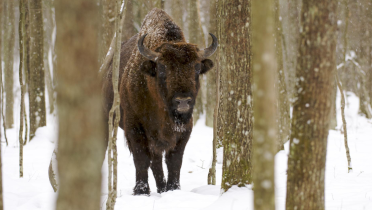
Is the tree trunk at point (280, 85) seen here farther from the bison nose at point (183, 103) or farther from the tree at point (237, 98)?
the tree at point (237, 98)

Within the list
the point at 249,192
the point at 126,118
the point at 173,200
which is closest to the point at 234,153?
the point at 249,192

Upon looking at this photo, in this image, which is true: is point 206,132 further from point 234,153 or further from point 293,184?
point 293,184

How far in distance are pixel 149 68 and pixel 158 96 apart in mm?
458

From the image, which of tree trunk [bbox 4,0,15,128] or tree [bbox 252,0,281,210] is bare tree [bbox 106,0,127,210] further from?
tree trunk [bbox 4,0,15,128]

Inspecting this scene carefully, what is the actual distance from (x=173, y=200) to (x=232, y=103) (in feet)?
4.82

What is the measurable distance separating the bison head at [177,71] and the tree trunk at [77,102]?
9.51ft

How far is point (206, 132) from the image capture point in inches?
498

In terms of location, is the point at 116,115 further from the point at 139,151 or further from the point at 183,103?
the point at 139,151

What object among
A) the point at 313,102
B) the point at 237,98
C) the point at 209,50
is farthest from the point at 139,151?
the point at 313,102

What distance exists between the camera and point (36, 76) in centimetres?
1005

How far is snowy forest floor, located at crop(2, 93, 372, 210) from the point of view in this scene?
157 inches

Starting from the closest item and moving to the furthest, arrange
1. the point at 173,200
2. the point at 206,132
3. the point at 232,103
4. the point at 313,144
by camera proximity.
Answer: the point at 313,144 < the point at 232,103 < the point at 173,200 < the point at 206,132

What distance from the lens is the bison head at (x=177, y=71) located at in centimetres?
504

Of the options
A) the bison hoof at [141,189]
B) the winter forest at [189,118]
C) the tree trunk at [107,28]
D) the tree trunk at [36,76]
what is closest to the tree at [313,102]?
the winter forest at [189,118]
